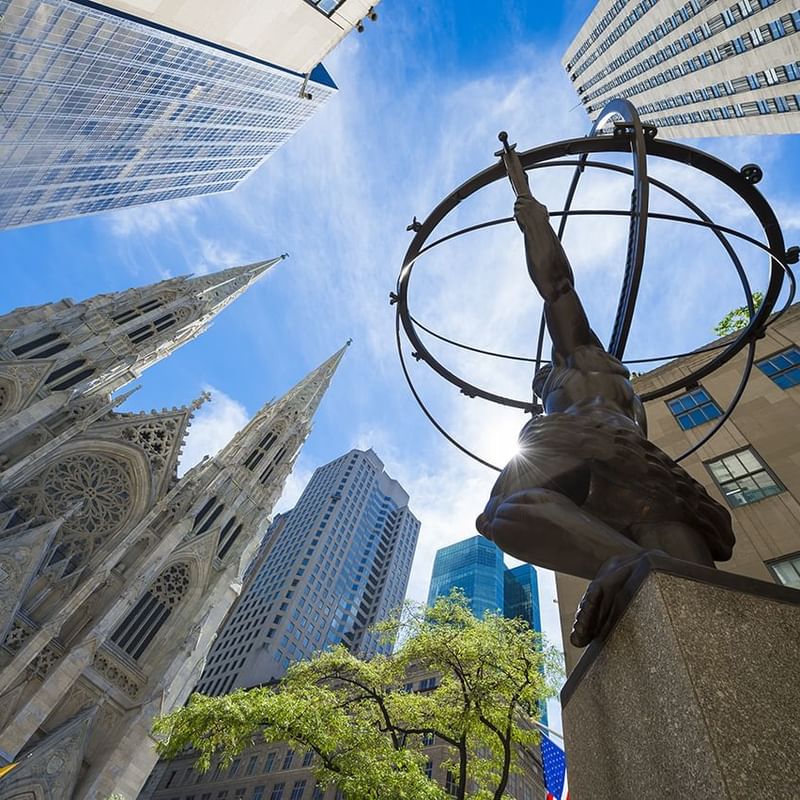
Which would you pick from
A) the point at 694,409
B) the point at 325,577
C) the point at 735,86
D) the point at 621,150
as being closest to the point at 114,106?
the point at 735,86

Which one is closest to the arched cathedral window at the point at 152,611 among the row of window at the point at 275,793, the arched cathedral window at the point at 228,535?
the arched cathedral window at the point at 228,535

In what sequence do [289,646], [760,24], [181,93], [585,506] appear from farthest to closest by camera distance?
[289,646], [181,93], [760,24], [585,506]

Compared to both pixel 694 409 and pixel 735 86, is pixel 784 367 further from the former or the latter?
pixel 735 86

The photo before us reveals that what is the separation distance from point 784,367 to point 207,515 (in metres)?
33.5

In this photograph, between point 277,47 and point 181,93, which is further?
point 181,93

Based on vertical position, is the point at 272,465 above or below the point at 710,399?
above

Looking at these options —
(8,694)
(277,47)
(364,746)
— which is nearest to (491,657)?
(364,746)

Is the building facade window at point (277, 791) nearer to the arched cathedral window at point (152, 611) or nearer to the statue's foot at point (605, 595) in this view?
the arched cathedral window at point (152, 611)

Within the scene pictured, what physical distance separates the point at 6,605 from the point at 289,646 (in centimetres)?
5123

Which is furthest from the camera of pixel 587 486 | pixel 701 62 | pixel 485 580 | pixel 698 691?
pixel 485 580

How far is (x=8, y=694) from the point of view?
22031mm

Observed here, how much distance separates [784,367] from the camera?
1412 centimetres

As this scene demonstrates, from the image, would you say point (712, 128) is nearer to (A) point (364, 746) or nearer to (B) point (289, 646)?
(A) point (364, 746)

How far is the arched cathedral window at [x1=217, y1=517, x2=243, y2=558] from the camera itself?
35.0 meters
